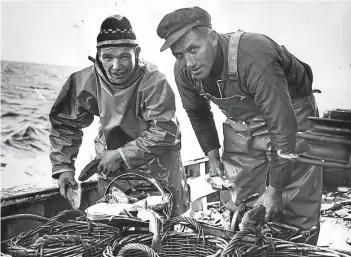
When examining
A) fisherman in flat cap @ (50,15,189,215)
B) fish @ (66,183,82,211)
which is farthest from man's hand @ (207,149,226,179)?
fish @ (66,183,82,211)

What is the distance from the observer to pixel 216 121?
179cm

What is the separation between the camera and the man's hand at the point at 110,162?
1.80 m

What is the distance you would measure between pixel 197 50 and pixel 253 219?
0.64 m

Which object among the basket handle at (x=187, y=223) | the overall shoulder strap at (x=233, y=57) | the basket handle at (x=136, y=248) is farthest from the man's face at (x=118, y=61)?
the basket handle at (x=136, y=248)

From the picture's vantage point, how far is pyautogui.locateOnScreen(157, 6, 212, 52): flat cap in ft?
4.99

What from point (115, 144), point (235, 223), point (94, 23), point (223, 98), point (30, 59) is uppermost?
point (94, 23)

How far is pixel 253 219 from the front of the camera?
1.26 m

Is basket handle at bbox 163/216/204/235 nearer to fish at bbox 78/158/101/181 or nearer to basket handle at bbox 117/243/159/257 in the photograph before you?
basket handle at bbox 117/243/159/257

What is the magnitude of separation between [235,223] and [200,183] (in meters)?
0.66

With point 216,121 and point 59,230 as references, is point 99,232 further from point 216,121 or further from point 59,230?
point 216,121

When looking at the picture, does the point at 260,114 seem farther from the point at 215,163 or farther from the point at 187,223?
the point at 187,223

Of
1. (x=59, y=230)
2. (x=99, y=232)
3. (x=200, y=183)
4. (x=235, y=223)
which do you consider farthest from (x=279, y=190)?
(x=59, y=230)

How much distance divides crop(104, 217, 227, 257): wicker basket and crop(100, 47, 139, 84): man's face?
Result: 0.69 metres

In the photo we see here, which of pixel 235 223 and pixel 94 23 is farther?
pixel 94 23
